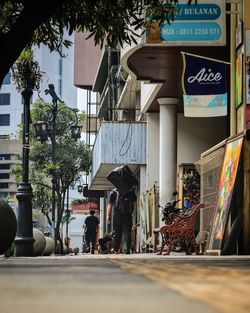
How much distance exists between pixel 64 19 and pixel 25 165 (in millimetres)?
8619

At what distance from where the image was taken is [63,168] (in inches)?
2056

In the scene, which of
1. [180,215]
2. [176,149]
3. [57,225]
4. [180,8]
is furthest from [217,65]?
[57,225]

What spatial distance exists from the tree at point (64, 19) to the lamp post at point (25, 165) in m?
5.14

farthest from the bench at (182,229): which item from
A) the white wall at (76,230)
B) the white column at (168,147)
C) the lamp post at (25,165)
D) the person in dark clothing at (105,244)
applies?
the white wall at (76,230)

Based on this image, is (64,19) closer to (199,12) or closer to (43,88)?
(199,12)

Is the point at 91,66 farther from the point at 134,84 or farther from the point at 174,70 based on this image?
the point at 174,70

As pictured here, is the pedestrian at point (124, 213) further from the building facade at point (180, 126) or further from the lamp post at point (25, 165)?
the lamp post at point (25, 165)

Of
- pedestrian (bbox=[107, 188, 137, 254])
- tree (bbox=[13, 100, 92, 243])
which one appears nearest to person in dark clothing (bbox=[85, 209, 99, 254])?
pedestrian (bbox=[107, 188, 137, 254])

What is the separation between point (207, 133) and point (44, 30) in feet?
54.2

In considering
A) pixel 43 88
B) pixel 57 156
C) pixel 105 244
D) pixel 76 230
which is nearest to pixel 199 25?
pixel 105 244

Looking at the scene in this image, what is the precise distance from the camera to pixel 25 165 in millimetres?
18266

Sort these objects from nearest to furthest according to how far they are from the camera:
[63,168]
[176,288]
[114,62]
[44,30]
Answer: [176,288], [44,30], [114,62], [63,168]

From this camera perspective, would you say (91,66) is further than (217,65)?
Yes

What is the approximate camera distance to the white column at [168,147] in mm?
24922
